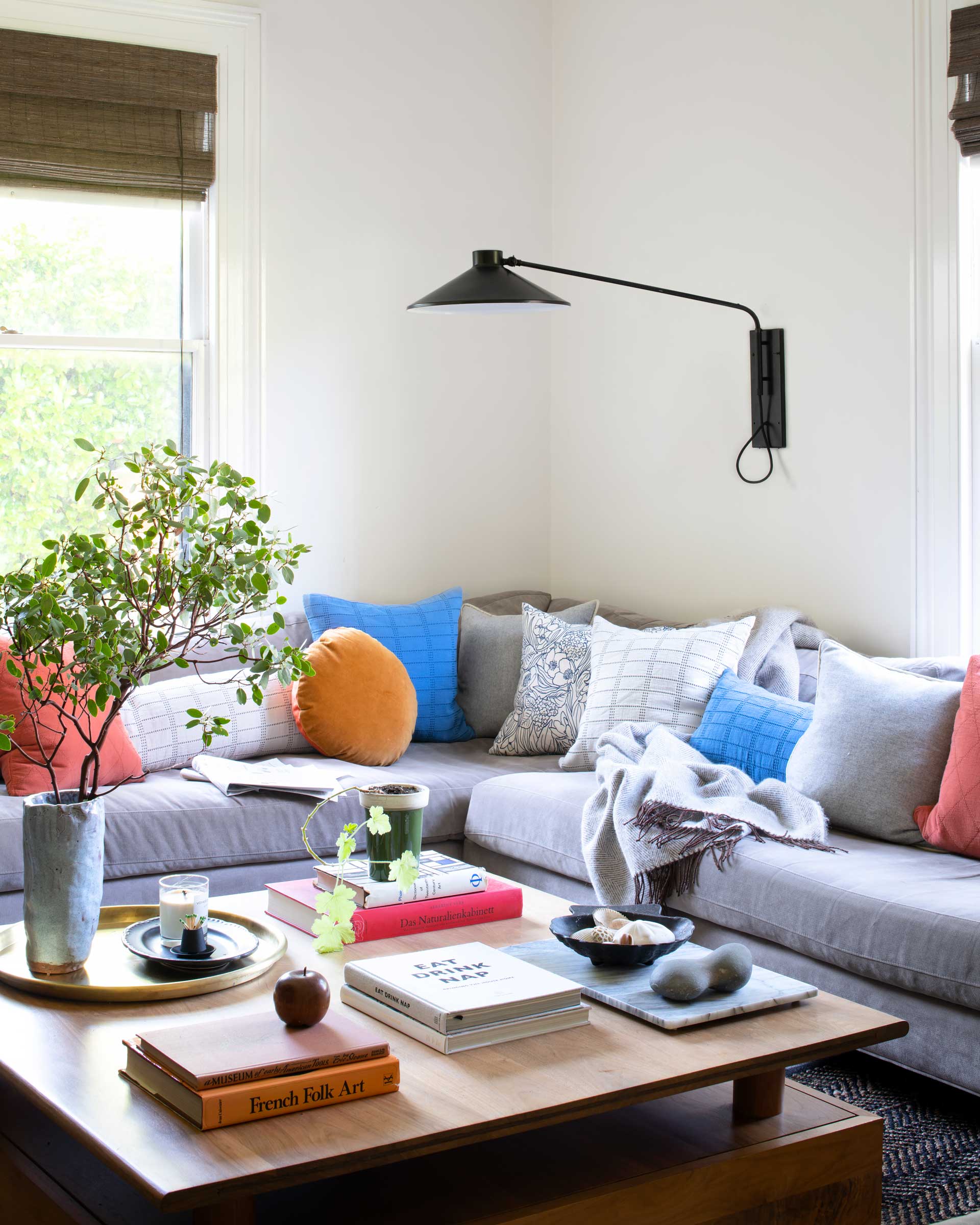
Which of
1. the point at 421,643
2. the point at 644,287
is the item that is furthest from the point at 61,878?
the point at 644,287

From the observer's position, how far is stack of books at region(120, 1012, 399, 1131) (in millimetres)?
1355

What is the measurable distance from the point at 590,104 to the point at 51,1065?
3861mm

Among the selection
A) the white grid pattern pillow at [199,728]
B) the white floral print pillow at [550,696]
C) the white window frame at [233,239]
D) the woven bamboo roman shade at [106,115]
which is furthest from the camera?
the white window frame at [233,239]

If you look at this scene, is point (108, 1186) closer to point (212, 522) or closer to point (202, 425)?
point (212, 522)

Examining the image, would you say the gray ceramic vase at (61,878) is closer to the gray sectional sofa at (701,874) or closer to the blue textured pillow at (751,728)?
the gray sectional sofa at (701,874)

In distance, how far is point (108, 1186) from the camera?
1.57m

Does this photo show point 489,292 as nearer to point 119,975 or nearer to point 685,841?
point 685,841

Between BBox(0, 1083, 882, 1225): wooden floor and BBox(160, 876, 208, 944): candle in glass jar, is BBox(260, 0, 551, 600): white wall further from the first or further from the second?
BBox(0, 1083, 882, 1225): wooden floor

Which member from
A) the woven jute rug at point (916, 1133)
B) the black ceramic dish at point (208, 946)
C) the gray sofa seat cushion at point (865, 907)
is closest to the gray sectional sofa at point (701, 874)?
the gray sofa seat cushion at point (865, 907)

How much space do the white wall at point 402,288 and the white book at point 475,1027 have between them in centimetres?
273

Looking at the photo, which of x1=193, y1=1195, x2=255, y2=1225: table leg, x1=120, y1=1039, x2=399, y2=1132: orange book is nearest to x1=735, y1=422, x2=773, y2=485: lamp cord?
x1=120, y1=1039, x2=399, y2=1132: orange book

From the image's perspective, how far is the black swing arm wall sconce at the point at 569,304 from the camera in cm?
303

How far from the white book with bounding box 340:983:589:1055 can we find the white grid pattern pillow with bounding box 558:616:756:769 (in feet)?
5.40

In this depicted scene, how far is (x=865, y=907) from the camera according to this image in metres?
2.26
